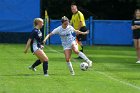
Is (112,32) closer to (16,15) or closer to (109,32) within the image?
(109,32)

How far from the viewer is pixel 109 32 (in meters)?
38.0

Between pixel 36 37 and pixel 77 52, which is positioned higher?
pixel 36 37

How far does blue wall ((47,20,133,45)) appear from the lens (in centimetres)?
3778

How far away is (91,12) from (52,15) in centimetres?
303

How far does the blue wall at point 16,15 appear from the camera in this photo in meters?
37.0

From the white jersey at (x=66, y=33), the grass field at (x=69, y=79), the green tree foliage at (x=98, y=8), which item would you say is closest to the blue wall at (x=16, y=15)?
the green tree foliage at (x=98, y=8)

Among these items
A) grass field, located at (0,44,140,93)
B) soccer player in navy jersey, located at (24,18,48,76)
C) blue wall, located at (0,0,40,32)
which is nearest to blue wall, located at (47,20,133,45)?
blue wall, located at (0,0,40,32)

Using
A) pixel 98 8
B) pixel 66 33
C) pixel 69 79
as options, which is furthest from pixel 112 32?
pixel 69 79

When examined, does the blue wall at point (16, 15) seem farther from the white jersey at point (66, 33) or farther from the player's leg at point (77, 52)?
the white jersey at point (66, 33)

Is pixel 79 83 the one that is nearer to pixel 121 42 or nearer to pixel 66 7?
pixel 121 42

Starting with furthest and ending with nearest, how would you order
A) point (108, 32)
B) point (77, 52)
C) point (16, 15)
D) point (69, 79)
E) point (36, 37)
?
point (108, 32) → point (16, 15) → point (77, 52) → point (36, 37) → point (69, 79)

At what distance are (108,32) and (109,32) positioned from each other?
7 cm

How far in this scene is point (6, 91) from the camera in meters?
13.1

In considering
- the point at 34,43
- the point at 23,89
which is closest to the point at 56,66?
the point at 34,43
